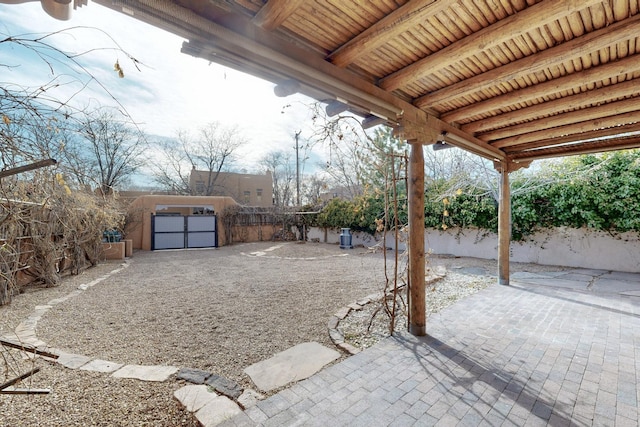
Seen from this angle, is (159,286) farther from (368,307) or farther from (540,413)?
(540,413)

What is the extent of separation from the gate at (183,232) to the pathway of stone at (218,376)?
954cm

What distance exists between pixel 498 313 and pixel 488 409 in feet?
7.16

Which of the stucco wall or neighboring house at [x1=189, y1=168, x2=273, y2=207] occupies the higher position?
neighboring house at [x1=189, y1=168, x2=273, y2=207]

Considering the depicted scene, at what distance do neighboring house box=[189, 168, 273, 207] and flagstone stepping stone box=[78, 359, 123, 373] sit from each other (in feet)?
60.5

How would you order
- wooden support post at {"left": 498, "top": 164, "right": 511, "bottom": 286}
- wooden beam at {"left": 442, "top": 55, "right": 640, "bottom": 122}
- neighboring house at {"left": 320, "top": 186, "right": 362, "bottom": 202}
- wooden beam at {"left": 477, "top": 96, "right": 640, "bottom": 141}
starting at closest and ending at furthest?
wooden beam at {"left": 442, "top": 55, "right": 640, "bottom": 122}
wooden beam at {"left": 477, "top": 96, "right": 640, "bottom": 141}
wooden support post at {"left": 498, "top": 164, "right": 511, "bottom": 286}
neighboring house at {"left": 320, "top": 186, "right": 362, "bottom": 202}

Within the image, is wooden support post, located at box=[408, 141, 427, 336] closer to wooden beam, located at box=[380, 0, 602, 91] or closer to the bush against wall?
wooden beam, located at box=[380, 0, 602, 91]

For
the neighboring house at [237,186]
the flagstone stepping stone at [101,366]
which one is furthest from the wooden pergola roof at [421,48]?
the neighboring house at [237,186]

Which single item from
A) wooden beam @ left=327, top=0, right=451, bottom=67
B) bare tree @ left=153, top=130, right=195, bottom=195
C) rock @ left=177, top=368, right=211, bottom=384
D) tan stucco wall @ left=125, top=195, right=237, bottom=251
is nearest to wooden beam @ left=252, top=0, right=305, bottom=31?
wooden beam @ left=327, top=0, right=451, bottom=67

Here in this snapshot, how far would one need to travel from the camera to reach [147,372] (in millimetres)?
2350

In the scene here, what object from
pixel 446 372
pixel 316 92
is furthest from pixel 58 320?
pixel 446 372

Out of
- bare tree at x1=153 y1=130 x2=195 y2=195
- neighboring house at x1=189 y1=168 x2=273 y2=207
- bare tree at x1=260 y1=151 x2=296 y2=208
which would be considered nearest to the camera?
bare tree at x1=153 y1=130 x2=195 y2=195

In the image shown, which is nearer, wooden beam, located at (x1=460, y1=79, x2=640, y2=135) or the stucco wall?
wooden beam, located at (x1=460, y1=79, x2=640, y2=135)

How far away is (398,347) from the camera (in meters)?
2.76

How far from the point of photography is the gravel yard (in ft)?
6.40
